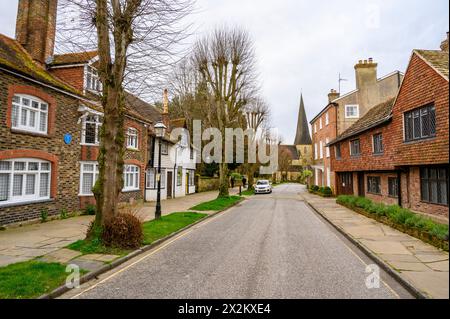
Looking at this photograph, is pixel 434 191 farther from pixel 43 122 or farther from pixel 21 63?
pixel 21 63

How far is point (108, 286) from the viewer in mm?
5285

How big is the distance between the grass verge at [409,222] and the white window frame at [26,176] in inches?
555

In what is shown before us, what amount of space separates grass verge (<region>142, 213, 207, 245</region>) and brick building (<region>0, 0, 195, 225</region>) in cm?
443

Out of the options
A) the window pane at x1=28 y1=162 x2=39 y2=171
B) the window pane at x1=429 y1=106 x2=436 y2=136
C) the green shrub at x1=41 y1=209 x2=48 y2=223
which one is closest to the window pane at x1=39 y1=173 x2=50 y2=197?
the window pane at x1=28 y1=162 x2=39 y2=171

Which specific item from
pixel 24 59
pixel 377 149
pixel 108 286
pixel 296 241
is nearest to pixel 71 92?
pixel 24 59

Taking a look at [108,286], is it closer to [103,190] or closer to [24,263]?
[24,263]

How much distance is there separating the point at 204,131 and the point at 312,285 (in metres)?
36.0

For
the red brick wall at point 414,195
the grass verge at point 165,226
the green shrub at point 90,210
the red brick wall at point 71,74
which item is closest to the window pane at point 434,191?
the red brick wall at point 414,195

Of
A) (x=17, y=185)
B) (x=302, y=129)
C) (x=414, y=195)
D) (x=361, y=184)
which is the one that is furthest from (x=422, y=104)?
(x=302, y=129)

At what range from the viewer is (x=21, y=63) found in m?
12.7

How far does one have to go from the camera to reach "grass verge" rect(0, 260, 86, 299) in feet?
15.1

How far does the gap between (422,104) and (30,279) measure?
47.7 ft

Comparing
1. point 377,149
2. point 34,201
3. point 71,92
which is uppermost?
point 71,92

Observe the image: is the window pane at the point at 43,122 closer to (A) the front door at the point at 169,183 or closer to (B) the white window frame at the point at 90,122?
(B) the white window frame at the point at 90,122
